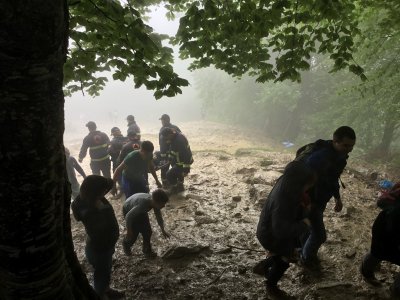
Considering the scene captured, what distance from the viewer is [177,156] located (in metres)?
8.20

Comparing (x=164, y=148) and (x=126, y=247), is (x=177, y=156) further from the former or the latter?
(x=126, y=247)

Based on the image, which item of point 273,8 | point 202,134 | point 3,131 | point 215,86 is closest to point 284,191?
point 273,8

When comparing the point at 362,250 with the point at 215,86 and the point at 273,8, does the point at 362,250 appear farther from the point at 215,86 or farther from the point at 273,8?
the point at 215,86

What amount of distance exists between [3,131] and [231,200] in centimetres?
669

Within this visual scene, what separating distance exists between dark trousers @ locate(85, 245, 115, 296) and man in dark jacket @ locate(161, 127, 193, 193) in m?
4.25

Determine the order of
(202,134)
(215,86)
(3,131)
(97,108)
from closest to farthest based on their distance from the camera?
(3,131), (202,134), (215,86), (97,108)

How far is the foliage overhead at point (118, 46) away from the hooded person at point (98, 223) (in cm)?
144

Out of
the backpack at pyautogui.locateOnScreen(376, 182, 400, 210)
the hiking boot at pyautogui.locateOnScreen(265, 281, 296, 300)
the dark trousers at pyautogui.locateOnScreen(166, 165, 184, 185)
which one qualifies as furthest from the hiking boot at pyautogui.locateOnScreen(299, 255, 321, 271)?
the dark trousers at pyautogui.locateOnScreen(166, 165, 184, 185)

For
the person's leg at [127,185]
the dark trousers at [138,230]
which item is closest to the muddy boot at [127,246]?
the dark trousers at [138,230]

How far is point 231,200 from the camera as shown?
26.3ft

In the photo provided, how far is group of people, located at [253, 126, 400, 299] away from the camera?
11.6 ft

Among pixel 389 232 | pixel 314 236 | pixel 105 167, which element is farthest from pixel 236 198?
pixel 389 232

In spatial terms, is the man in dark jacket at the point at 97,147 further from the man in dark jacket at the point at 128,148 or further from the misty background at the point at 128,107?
the misty background at the point at 128,107

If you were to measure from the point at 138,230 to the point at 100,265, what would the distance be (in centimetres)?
112
